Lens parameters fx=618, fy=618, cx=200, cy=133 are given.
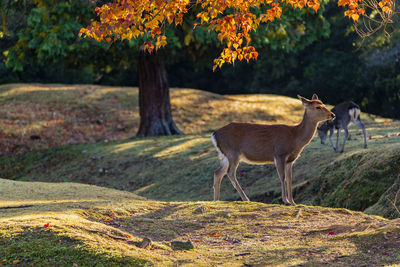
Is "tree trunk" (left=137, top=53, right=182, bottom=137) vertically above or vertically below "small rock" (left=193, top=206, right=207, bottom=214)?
above

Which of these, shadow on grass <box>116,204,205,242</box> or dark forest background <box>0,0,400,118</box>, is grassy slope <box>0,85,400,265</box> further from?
dark forest background <box>0,0,400,118</box>

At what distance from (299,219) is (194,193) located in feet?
23.4

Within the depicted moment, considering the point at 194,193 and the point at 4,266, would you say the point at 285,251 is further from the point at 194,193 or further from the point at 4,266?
the point at 194,193

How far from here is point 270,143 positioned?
1173 centimetres

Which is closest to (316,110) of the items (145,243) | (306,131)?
(306,131)

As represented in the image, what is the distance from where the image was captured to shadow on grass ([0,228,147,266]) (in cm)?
681

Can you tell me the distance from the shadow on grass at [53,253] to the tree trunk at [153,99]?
18.3 meters

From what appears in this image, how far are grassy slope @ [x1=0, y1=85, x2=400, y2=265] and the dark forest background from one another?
2.33 m

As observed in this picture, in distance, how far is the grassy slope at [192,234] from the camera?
708 centimetres

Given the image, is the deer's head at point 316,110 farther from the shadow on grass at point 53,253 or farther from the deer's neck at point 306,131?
the shadow on grass at point 53,253

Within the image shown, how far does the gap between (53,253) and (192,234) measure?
2352 mm

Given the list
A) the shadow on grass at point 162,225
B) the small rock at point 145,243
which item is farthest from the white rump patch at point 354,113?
the small rock at point 145,243

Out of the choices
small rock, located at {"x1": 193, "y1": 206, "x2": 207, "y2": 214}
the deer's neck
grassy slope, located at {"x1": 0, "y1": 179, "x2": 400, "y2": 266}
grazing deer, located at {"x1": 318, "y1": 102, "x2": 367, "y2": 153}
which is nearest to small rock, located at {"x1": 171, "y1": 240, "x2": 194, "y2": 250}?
grassy slope, located at {"x1": 0, "y1": 179, "x2": 400, "y2": 266}

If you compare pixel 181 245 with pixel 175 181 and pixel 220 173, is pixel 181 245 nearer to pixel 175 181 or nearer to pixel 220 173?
pixel 220 173
